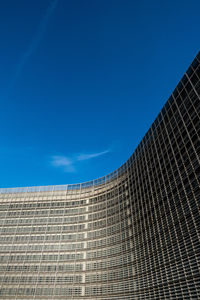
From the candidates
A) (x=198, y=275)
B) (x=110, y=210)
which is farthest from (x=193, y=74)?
(x=110, y=210)

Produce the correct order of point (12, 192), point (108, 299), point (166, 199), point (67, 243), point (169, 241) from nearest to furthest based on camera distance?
point (169, 241) < point (166, 199) < point (108, 299) < point (67, 243) < point (12, 192)

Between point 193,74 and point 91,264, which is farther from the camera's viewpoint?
point 91,264

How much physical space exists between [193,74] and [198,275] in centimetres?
2703

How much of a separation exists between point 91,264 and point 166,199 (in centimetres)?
2529

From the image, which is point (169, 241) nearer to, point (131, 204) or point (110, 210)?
point (131, 204)

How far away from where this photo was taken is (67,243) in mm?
51594

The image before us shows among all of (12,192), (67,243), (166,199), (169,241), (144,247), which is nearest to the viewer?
(169,241)

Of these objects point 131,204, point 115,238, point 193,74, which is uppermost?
point 193,74

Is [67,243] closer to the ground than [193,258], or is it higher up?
higher up

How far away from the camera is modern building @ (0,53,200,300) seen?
2898cm

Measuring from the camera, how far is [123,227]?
4550 cm

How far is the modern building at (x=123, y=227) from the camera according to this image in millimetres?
28984

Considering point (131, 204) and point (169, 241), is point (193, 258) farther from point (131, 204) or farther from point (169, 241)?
point (131, 204)

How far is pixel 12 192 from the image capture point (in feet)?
211
